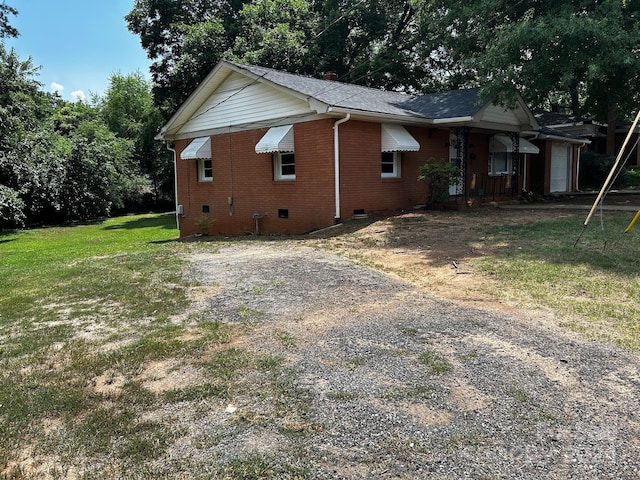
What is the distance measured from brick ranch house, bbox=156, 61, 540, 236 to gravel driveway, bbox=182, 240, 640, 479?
7351 millimetres

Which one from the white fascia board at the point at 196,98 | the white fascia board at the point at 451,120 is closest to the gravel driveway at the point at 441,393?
the white fascia board at the point at 451,120

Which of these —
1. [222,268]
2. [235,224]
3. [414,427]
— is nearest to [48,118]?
[235,224]

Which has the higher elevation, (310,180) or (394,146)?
(394,146)

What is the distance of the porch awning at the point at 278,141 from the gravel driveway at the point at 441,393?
7784 millimetres

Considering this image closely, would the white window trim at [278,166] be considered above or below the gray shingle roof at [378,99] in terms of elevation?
below

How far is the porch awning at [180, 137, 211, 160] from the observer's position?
15.8m

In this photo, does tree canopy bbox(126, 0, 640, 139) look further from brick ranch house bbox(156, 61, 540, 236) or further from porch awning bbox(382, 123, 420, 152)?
porch awning bbox(382, 123, 420, 152)

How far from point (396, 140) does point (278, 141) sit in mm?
3074

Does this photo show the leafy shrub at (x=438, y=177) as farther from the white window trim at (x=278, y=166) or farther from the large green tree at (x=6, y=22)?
the large green tree at (x=6, y=22)

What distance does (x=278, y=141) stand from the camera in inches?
499

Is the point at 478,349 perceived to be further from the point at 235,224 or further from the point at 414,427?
the point at 235,224

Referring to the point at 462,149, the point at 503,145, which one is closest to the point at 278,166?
the point at 462,149

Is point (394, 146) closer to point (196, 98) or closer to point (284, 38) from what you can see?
point (196, 98)

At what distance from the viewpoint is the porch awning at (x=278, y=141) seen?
1269 centimetres
